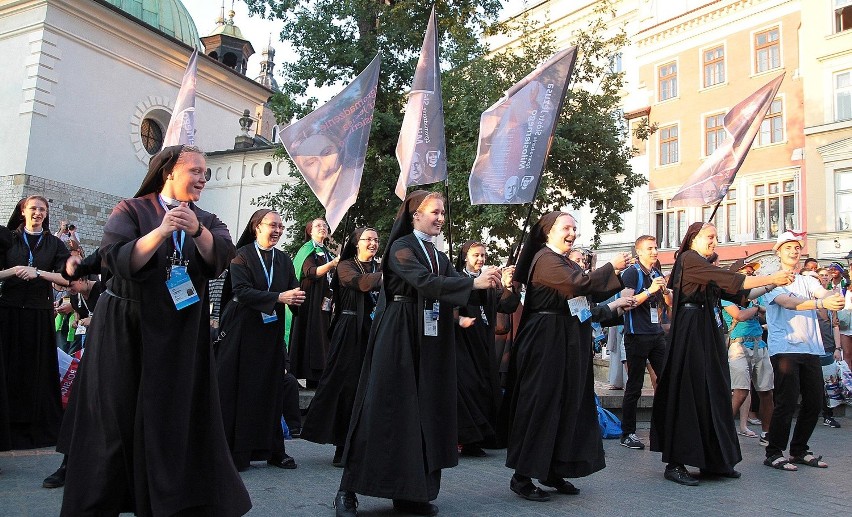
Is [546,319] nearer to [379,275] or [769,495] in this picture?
[379,275]

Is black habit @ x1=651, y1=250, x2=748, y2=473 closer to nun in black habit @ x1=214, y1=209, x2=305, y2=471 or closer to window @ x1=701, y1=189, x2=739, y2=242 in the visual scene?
nun in black habit @ x1=214, y1=209, x2=305, y2=471

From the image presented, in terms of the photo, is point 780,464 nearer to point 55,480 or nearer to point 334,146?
point 334,146

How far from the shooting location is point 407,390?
195 inches

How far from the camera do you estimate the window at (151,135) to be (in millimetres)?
30764

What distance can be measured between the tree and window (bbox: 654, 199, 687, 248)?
13661 millimetres

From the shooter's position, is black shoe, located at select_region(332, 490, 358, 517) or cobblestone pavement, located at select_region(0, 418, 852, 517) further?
cobblestone pavement, located at select_region(0, 418, 852, 517)

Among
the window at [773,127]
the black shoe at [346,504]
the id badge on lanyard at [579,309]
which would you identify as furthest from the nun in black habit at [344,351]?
the window at [773,127]

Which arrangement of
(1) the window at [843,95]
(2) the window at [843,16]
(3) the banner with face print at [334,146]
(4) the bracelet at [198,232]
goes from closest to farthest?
(4) the bracelet at [198,232], (3) the banner with face print at [334,146], (1) the window at [843,95], (2) the window at [843,16]

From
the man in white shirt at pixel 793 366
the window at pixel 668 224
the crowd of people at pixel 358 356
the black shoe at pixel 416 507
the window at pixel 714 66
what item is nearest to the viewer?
the crowd of people at pixel 358 356

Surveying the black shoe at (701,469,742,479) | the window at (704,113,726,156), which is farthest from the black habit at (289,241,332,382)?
the window at (704,113,726,156)

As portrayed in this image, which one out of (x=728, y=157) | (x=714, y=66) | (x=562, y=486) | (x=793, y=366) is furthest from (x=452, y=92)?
(x=714, y=66)

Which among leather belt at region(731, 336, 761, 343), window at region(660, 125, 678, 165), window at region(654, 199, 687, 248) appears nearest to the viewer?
leather belt at region(731, 336, 761, 343)

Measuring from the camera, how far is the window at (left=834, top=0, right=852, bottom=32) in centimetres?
2909

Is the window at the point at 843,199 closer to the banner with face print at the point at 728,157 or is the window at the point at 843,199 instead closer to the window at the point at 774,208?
the window at the point at 774,208
